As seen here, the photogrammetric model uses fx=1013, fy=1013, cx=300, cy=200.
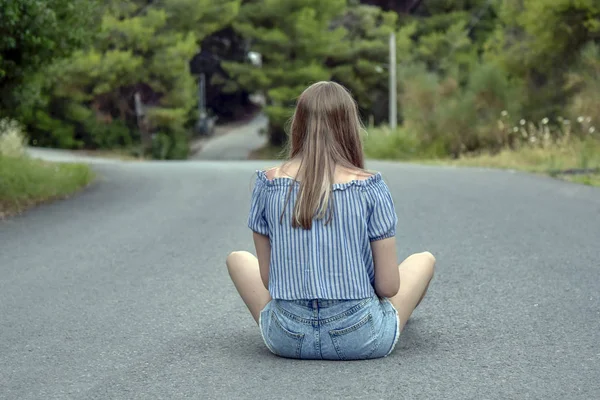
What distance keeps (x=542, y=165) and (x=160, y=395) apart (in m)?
18.2

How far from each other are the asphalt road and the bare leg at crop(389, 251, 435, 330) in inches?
9.6

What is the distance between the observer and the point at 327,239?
5148 mm

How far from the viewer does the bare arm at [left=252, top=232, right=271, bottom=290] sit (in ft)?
17.6

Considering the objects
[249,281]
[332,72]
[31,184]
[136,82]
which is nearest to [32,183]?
Answer: [31,184]

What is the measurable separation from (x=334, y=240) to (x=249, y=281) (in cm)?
80

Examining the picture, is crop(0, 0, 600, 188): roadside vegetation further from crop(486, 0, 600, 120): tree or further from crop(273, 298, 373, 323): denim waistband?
crop(273, 298, 373, 323): denim waistband

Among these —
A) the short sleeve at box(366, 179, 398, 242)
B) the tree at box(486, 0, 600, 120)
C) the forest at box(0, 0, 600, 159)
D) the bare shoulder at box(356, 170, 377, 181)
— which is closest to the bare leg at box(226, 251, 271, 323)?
the short sleeve at box(366, 179, 398, 242)

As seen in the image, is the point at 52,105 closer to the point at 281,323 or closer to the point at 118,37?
the point at 118,37

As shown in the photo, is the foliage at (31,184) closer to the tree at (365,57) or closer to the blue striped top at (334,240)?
the blue striped top at (334,240)

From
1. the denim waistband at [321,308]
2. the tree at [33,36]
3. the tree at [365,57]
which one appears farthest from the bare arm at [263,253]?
the tree at [365,57]

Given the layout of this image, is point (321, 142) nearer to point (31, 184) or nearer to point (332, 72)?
point (31, 184)

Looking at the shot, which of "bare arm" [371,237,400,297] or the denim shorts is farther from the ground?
"bare arm" [371,237,400,297]

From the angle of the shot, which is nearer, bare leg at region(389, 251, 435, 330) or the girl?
the girl

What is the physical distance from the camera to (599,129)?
23828mm
